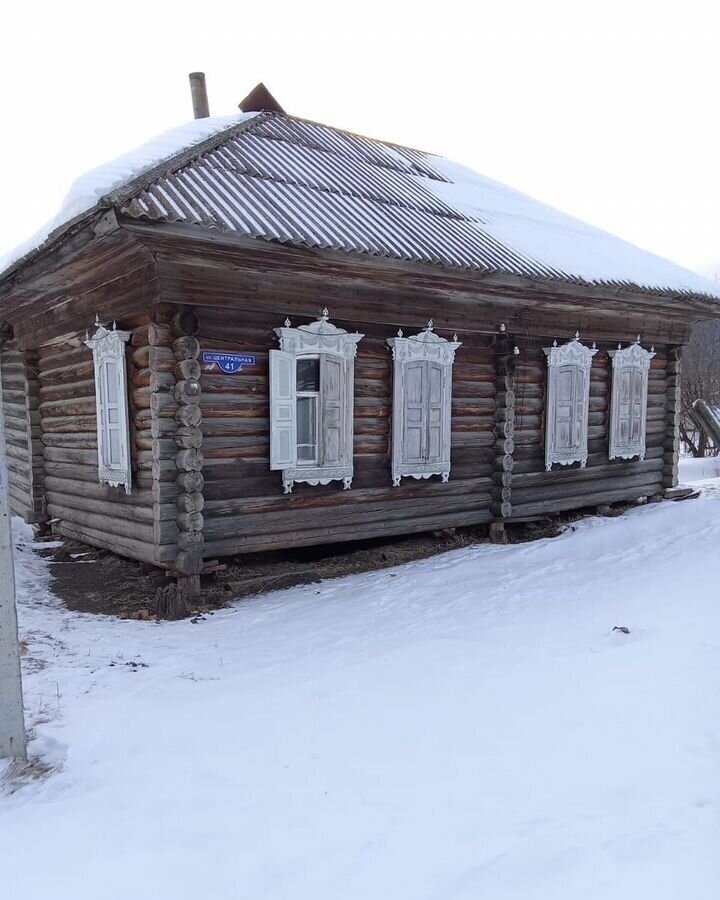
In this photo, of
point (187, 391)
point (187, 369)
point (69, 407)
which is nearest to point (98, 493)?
point (69, 407)

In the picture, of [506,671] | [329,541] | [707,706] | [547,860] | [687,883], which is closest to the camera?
[687,883]

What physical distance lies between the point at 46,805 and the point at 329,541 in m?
4.40

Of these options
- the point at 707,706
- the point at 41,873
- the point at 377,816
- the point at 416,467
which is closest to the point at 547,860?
the point at 377,816

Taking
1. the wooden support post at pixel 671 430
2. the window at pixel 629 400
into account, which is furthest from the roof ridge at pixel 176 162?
the wooden support post at pixel 671 430

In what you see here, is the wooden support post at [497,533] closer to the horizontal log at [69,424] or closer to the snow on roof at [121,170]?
the horizontal log at [69,424]

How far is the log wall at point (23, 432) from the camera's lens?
8.88 m

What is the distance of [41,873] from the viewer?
2354 millimetres

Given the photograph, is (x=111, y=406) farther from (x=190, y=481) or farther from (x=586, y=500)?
(x=586, y=500)

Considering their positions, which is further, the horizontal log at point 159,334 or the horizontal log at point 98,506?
the horizontal log at point 98,506

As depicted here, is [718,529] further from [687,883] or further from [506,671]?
[687,883]

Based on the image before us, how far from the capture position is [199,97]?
1022 cm

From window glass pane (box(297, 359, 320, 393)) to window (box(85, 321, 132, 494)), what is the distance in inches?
65.3

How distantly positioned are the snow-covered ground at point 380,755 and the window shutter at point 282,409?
1.65 metres

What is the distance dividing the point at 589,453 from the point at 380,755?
7.16 meters
